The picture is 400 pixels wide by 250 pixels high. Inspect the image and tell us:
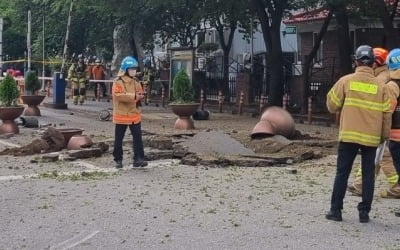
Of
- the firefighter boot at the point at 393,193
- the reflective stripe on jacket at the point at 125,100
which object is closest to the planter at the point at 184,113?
the reflective stripe on jacket at the point at 125,100

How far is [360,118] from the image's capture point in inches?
312

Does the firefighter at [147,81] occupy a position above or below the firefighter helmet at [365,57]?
below

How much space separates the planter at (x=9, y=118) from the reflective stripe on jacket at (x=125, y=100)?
5.51m

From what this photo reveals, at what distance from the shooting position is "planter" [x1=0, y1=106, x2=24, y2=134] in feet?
55.2

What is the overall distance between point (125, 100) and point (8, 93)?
5.97 m

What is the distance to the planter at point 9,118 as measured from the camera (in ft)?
55.2

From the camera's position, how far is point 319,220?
8125mm

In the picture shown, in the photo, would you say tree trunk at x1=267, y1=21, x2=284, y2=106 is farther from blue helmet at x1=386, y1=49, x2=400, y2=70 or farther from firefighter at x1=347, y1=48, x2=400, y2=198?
blue helmet at x1=386, y1=49, x2=400, y2=70

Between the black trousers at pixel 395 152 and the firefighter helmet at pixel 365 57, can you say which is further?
the black trousers at pixel 395 152

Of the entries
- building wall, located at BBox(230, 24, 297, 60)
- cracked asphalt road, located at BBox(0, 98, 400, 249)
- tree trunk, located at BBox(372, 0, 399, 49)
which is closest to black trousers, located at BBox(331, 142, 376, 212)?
cracked asphalt road, located at BBox(0, 98, 400, 249)

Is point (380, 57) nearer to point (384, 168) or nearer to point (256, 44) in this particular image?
point (384, 168)

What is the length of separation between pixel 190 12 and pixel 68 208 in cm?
1986

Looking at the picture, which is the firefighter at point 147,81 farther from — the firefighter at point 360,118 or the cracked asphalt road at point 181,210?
the firefighter at point 360,118

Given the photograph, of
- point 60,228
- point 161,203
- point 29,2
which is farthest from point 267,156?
point 29,2
